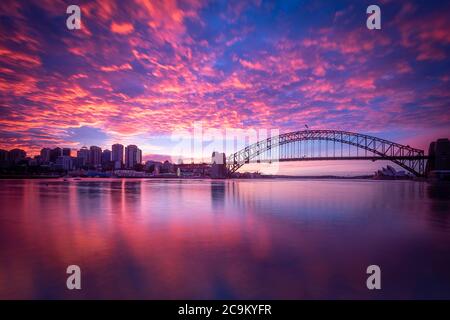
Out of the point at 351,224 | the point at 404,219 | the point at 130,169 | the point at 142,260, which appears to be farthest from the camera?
the point at 130,169

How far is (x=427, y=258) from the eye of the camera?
219 inches

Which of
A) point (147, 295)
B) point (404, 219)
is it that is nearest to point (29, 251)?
point (147, 295)

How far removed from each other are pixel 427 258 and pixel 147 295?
18.7 feet

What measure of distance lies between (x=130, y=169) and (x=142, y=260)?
499 ft

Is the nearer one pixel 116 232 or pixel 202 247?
pixel 202 247

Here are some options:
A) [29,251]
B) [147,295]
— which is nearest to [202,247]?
[147,295]

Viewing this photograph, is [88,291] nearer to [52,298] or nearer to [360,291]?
[52,298]

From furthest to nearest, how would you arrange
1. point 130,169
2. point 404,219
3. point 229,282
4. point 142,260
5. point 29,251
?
1. point 130,169
2. point 404,219
3. point 29,251
4. point 142,260
5. point 229,282

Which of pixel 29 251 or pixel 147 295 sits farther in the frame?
pixel 29 251

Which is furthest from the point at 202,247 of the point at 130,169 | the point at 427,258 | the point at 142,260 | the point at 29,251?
the point at 130,169

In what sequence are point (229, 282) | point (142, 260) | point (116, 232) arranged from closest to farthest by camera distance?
1. point (229, 282)
2. point (142, 260)
3. point (116, 232)

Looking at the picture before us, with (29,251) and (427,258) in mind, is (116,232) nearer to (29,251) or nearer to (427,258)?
(29,251)
